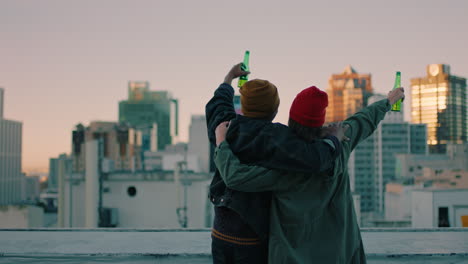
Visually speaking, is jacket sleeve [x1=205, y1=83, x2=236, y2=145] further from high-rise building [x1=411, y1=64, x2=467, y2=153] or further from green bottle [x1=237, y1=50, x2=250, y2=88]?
high-rise building [x1=411, y1=64, x2=467, y2=153]

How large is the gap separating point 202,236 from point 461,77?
686 feet

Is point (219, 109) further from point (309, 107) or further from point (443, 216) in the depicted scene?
point (443, 216)

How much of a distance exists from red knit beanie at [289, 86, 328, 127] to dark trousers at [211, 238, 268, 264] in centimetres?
66

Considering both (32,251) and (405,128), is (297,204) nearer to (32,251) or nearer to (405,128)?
(32,251)

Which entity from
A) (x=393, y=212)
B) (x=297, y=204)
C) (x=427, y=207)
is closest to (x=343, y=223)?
(x=297, y=204)

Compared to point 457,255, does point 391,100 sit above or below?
above

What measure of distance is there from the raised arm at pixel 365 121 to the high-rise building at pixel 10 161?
491 feet

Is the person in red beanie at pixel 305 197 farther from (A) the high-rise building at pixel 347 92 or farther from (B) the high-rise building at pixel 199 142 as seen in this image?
(A) the high-rise building at pixel 347 92

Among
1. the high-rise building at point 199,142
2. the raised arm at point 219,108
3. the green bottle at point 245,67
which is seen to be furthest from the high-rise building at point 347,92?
the raised arm at point 219,108

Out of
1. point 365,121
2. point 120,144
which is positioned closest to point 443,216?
point 365,121

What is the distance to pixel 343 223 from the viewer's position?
2326mm

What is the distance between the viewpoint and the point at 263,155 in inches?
85.1

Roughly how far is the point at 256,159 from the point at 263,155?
0.05 meters

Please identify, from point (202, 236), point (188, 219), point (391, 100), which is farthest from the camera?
point (188, 219)
